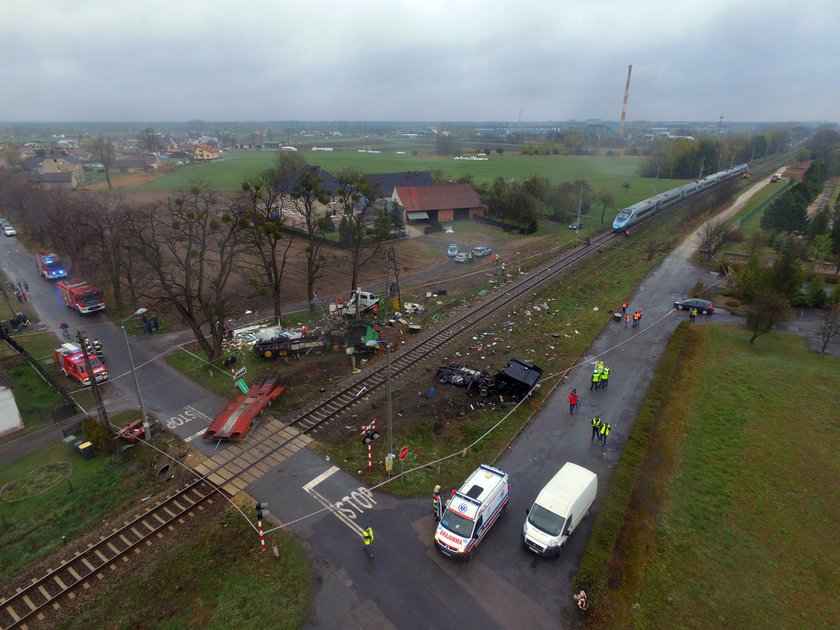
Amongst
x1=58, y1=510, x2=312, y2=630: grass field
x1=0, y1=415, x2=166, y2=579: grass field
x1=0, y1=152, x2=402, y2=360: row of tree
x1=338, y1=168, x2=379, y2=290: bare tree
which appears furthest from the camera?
x1=338, y1=168, x2=379, y2=290: bare tree

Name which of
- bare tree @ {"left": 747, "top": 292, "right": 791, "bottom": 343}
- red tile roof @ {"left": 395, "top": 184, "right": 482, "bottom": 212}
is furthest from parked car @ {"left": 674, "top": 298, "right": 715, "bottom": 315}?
red tile roof @ {"left": 395, "top": 184, "right": 482, "bottom": 212}

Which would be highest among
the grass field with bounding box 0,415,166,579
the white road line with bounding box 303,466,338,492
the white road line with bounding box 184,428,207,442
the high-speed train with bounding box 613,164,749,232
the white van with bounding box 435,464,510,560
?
the high-speed train with bounding box 613,164,749,232

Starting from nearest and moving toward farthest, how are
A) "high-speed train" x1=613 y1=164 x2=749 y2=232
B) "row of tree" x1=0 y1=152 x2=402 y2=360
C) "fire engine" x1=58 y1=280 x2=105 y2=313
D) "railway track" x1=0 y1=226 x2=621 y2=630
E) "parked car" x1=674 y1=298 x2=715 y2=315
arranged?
Result: "railway track" x1=0 y1=226 x2=621 y2=630 → "row of tree" x1=0 y1=152 x2=402 y2=360 → "fire engine" x1=58 y1=280 x2=105 y2=313 → "parked car" x1=674 y1=298 x2=715 y2=315 → "high-speed train" x1=613 y1=164 x2=749 y2=232

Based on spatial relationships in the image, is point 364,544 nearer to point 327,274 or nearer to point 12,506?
point 12,506

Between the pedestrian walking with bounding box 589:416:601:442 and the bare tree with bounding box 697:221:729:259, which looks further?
the bare tree with bounding box 697:221:729:259

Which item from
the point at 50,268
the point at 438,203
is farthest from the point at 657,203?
the point at 50,268

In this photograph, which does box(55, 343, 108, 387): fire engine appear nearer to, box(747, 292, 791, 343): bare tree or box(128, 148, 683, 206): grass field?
box(747, 292, 791, 343): bare tree

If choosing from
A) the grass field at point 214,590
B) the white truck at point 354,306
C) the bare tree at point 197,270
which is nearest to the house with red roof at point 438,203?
the bare tree at point 197,270
